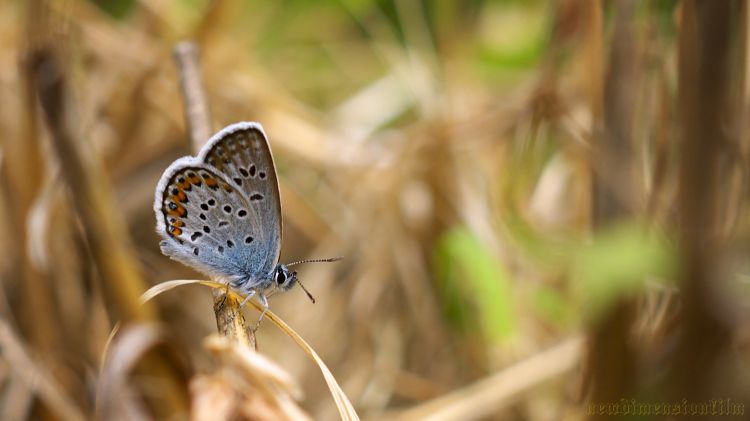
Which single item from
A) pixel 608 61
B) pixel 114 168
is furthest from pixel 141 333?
pixel 114 168

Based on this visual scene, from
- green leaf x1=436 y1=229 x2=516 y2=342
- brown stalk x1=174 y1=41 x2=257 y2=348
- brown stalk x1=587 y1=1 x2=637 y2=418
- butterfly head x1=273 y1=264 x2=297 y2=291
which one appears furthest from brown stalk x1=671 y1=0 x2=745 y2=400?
green leaf x1=436 y1=229 x2=516 y2=342

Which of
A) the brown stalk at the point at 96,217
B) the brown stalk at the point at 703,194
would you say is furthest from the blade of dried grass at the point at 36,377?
the brown stalk at the point at 703,194

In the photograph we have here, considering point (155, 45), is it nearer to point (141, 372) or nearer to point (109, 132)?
point (109, 132)

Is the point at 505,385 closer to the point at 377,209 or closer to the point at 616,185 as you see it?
the point at 377,209

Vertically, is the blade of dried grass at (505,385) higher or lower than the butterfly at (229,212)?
lower

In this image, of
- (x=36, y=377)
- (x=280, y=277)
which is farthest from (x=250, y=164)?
(x=36, y=377)

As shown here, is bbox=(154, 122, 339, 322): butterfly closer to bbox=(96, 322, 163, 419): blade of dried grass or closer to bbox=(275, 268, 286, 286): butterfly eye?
bbox=(275, 268, 286, 286): butterfly eye

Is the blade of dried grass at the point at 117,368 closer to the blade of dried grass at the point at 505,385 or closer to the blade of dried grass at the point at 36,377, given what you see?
the blade of dried grass at the point at 36,377
